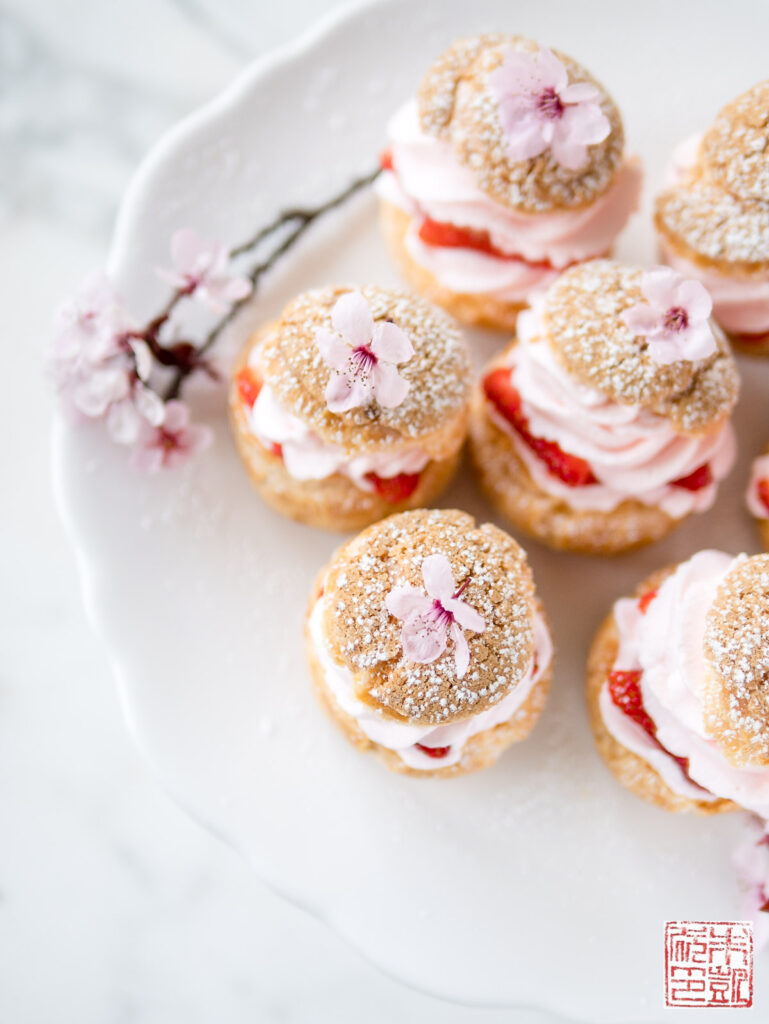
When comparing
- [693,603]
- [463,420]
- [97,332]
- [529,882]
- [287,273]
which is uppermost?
[97,332]

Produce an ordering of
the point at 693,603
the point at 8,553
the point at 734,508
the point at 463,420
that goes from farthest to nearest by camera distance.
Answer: the point at 8,553, the point at 734,508, the point at 463,420, the point at 693,603

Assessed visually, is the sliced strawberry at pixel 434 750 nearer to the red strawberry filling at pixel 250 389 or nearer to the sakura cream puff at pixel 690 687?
the sakura cream puff at pixel 690 687

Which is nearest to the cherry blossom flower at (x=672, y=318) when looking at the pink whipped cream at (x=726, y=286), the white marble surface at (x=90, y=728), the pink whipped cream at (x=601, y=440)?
the pink whipped cream at (x=601, y=440)

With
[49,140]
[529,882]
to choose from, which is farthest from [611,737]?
[49,140]

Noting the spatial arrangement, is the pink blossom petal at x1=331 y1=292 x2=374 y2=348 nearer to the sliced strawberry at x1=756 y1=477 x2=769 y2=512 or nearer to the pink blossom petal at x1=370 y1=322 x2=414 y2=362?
the pink blossom petal at x1=370 y1=322 x2=414 y2=362

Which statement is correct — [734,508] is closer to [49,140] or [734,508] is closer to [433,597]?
[433,597]

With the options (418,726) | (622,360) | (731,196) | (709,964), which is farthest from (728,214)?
(709,964)

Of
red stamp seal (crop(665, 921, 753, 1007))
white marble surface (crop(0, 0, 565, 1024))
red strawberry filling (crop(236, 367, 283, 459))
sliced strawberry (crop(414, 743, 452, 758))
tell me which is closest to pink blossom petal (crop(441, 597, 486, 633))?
sliced strawberry (crop(414, 743, 452, 758))
